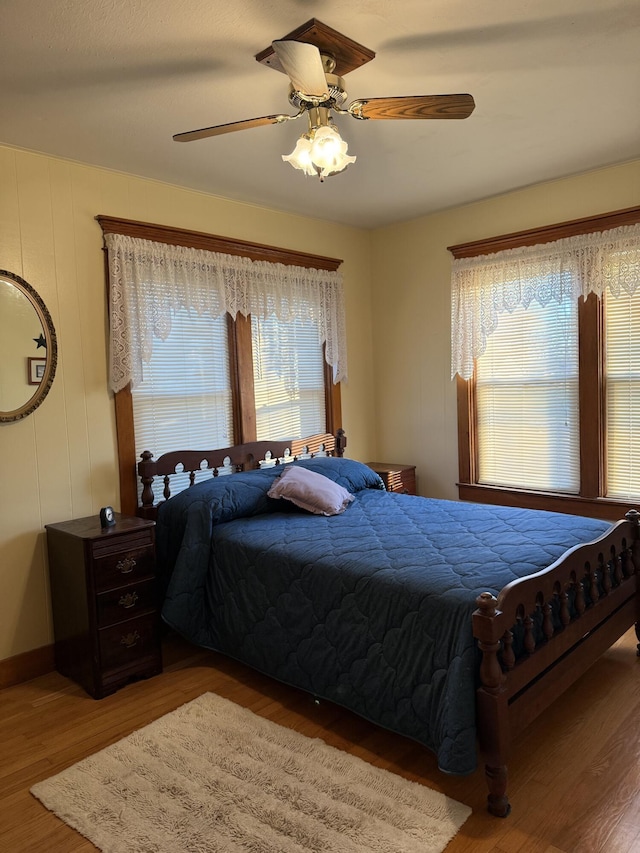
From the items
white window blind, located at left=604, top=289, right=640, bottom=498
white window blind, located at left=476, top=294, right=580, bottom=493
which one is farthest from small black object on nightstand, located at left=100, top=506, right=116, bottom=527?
white window blind, located at left=604, top=289, right=640, bottom=498

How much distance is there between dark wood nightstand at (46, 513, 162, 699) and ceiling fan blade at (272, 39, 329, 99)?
6.84 feet

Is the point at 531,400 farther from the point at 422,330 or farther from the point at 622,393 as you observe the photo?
the point at 422,330

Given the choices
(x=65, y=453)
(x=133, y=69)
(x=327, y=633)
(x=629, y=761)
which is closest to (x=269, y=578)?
(x=327, y=633)

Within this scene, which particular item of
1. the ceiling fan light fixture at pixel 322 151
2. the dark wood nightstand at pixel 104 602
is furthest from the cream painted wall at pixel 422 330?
the dark wood nightstand at pixel 104 602

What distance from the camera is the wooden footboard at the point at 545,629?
1950mm

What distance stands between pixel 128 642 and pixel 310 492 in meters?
1.23

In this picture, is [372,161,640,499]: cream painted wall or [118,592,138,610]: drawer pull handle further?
[372,161,640,499]: cream painted wall

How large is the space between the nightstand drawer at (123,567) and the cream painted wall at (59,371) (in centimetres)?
50

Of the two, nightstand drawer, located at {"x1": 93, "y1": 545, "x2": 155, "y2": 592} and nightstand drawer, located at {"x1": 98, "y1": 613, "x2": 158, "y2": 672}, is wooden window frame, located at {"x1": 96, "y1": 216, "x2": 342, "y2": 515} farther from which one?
nightstand drawer, located at {"x1": 98, "y1": 613, "x2": 158, "y2": 672}

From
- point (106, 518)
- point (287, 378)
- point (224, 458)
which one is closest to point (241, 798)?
point (106, 518)

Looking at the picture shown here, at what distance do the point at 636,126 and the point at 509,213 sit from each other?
1.15 m

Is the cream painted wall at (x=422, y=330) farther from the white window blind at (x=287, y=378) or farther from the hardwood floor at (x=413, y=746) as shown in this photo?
the hardwood floor at (x=413, y=746)

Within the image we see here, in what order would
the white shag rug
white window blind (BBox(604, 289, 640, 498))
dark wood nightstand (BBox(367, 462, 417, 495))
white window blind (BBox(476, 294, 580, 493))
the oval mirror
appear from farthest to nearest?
1. dark wood nightstand (BBox(367, 462, 417, 495))
2. white window blind (BBox(476, 294, 580, 493))
3. white window blind (BBox(604, 289, 640, 498))
4. the oval mirror
5. the white shag rug

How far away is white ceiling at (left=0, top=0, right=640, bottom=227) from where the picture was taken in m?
2.01
